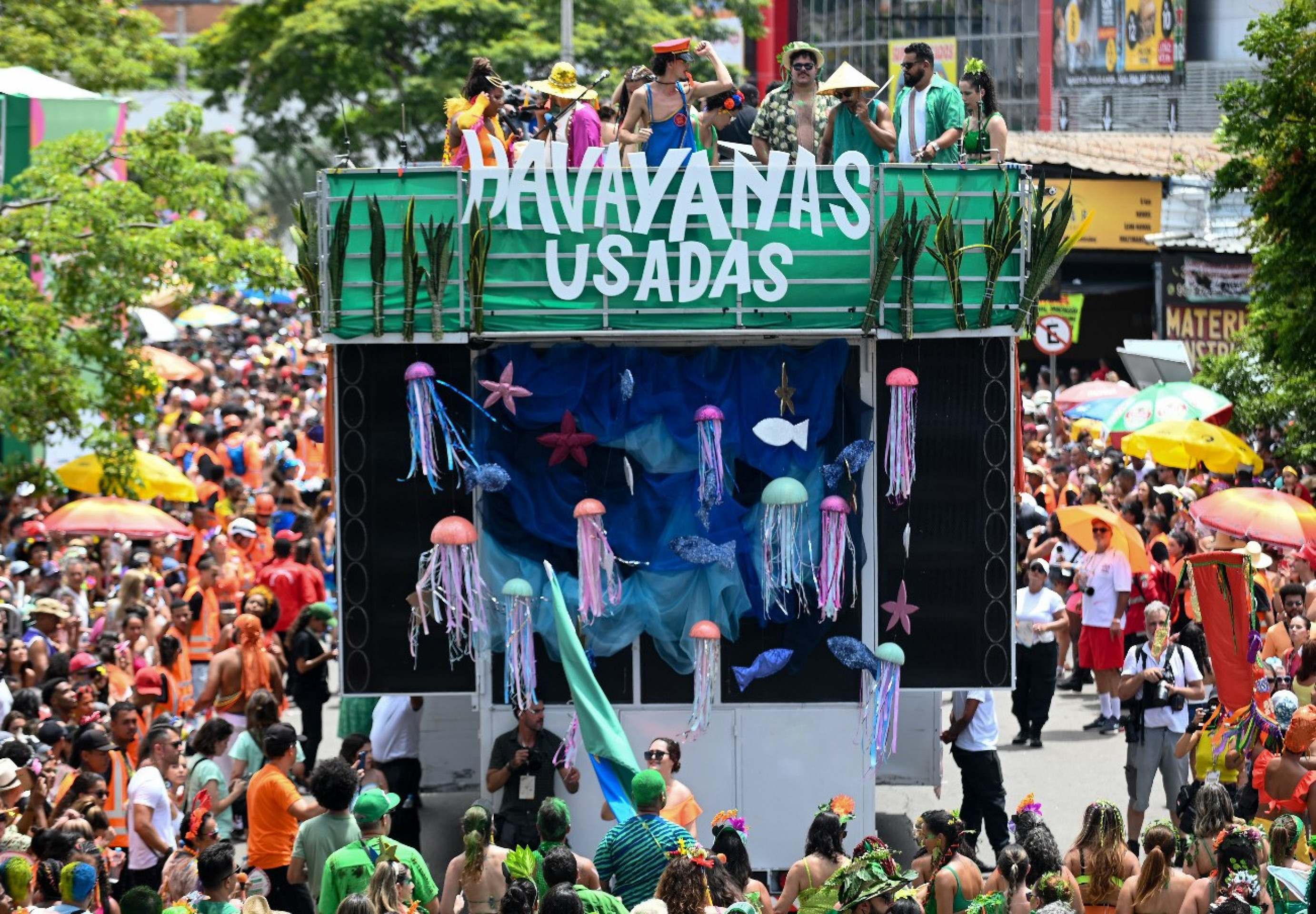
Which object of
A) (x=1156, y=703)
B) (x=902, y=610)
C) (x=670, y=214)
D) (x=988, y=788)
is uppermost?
(x=670, y=214)

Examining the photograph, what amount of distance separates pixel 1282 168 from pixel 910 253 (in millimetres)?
7305

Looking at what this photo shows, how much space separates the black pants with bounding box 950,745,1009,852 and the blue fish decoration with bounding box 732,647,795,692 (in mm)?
1606

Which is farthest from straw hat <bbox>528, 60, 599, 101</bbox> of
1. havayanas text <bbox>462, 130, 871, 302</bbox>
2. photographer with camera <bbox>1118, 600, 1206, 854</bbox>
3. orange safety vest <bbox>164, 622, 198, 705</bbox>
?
photographer with camera <bbox>1118, 600, 1206, 854</bbox>

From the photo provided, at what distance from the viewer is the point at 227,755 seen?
13555 mm

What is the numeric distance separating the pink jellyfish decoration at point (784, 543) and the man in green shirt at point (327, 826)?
3051 millimetres

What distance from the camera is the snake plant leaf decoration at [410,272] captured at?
37.4ft

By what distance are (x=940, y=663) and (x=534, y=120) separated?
4.85 metres

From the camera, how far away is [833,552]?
1187 cm

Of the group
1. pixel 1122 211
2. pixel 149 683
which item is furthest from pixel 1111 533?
pixel 1122 211

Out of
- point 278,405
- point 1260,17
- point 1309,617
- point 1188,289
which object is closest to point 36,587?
point 1309,617

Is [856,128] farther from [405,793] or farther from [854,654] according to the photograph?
[405,793]

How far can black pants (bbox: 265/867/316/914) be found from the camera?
34.6 ft

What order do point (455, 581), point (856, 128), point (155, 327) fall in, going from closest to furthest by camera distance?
point (455, 581) → point (856, 128) → point (155, 327)

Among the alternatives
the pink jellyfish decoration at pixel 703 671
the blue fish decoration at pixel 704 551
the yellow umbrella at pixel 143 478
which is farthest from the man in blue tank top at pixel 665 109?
the yellow umbrella at pixel 143 478
